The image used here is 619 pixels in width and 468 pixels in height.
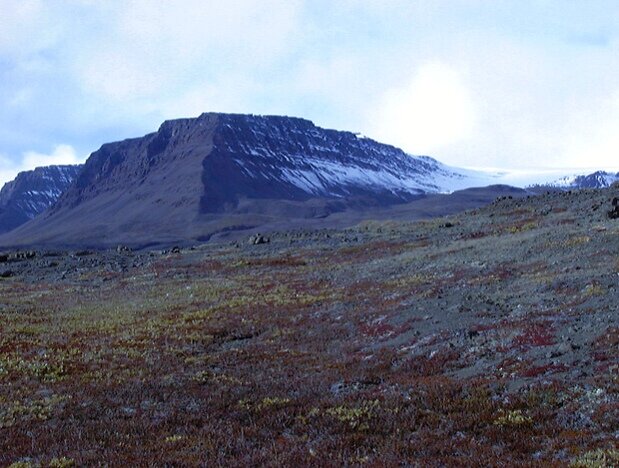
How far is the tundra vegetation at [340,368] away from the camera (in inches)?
577

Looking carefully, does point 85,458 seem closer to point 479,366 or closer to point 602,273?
point 479,366

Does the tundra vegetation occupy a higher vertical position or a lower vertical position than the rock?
lower

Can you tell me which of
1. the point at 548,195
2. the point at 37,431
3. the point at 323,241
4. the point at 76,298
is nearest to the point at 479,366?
the point at 37,431

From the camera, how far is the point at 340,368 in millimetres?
23641

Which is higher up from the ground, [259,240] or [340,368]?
[259,240]

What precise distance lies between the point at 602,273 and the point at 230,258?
51622mm

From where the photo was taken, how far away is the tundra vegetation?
48.1 ft

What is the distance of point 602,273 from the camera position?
33344mm

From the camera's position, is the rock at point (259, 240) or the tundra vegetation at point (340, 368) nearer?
the tundra vegetation at point (340, 368)

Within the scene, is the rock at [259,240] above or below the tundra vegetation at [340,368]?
above

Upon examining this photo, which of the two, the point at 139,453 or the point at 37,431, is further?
the point at 37,431

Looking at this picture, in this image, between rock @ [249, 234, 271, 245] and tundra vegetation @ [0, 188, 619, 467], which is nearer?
tundra vegetation @ [0, 188, 619, 467]

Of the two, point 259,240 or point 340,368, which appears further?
point 259,240

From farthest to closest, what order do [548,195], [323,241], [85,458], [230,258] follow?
[548,195] < [323,241] < [230,258] < [85,458]
